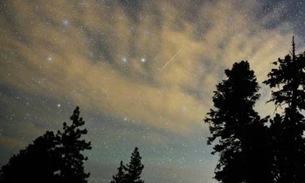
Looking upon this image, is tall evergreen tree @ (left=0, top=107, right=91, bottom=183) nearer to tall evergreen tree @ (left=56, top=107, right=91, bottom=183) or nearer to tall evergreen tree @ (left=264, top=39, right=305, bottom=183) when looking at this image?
tall evergreen tree @ (left=56, top=107, right=91, bottom=183)

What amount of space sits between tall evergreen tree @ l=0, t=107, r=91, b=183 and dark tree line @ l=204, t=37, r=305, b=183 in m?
11.3

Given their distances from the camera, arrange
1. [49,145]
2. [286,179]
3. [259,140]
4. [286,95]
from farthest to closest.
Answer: [49,145]
[259,140]
[286,95]
[286,179]

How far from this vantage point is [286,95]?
17.6 m

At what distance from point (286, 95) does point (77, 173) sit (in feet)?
57.1

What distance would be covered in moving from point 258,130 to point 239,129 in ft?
4.21

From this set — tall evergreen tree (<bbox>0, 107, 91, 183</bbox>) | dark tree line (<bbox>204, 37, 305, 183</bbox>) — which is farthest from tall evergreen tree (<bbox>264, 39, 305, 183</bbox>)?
tall evergreen tree (<bbox>0, 107, 91, 183</bbox>)

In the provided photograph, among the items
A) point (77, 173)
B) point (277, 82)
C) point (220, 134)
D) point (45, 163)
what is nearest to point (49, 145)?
point (45, 163)

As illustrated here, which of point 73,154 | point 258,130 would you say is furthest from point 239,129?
point 73,154

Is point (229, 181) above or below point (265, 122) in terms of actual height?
below

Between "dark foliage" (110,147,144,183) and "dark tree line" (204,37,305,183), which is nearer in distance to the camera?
"dark tree line" (204,37,305,183)

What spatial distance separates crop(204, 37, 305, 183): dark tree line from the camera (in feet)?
55.3

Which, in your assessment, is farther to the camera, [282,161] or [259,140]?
[259,140]

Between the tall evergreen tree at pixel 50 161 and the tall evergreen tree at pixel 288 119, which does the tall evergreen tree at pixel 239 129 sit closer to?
the tall evergreen tree at pixel 288 119

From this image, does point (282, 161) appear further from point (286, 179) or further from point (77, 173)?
point (77, 173)
